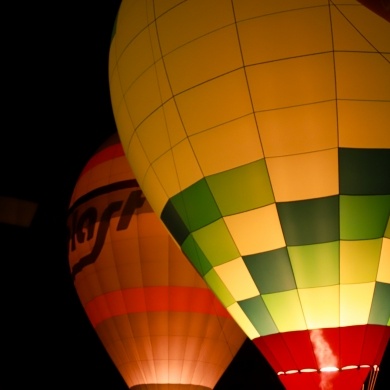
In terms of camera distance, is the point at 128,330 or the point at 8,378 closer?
the point at 128,330

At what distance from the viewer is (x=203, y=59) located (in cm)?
447

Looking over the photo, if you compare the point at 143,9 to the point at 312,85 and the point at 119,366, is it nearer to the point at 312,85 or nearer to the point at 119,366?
the point at 312,85

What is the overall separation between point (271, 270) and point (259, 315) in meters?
0.31

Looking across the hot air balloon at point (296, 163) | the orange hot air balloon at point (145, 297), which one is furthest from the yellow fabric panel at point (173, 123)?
the orange hot air balloon at point (145, 297)

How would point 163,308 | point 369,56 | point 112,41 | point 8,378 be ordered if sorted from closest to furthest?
point 369,56, point 112,41, point 163,308, point 8,378

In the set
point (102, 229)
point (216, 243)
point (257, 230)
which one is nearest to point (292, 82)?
point (257, 230)

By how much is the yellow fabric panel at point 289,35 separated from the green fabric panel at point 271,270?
1119 mm

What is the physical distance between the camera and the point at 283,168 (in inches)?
170

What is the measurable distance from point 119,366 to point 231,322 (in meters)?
1.20

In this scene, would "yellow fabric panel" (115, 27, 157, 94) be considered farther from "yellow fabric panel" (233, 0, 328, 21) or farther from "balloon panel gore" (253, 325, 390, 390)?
"balloon panel gore" (253, 325, 390, 390)

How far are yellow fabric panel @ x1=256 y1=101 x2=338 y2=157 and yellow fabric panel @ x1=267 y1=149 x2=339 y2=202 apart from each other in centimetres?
4

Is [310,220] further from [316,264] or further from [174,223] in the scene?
[174,223]

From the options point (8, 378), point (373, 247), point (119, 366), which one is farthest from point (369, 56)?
point (8, 378)

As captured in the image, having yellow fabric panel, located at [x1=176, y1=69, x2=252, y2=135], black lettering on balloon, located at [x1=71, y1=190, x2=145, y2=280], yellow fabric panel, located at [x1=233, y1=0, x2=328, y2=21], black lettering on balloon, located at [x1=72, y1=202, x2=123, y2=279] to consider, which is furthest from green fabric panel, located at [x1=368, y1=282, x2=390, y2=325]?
black lettering on balloon, located at [x1=72, y1=202, x2=123, y2=279]
